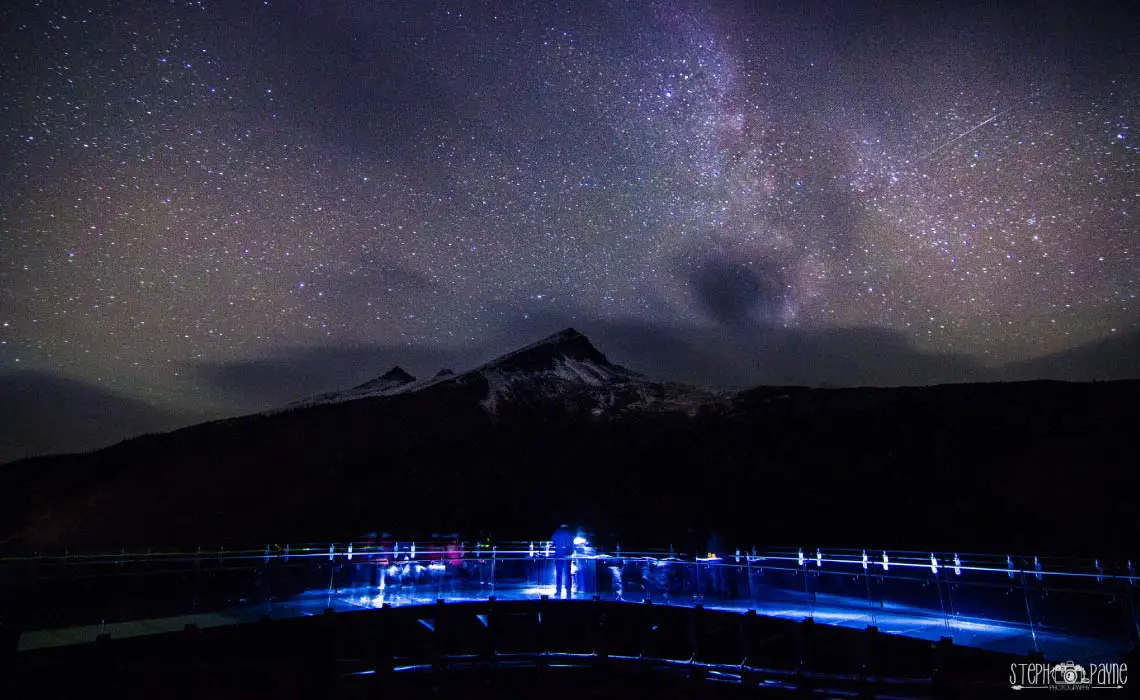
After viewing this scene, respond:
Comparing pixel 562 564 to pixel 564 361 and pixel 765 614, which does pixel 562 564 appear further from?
pixel 564 361

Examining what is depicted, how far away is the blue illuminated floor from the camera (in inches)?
404

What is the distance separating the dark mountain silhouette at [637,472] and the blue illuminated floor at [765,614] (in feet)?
126

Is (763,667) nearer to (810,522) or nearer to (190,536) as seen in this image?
(810,522)

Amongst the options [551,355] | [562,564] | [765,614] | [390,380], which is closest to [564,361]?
[551,355]

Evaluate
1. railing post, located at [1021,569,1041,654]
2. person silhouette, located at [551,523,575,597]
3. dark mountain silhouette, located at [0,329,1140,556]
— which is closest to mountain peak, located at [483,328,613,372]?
dark mountain silhouette, located at [0,329,1140,556]

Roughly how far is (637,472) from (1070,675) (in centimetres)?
6899

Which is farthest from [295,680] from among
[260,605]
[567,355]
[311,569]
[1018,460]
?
[567,355]

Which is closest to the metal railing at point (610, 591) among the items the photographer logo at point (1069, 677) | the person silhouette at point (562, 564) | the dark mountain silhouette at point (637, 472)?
the person silhouette at point (562, 564)

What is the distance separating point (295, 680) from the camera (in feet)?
41.4

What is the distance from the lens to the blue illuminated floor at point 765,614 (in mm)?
10266

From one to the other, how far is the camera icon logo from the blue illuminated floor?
0.62 meters

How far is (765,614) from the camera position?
1434cm

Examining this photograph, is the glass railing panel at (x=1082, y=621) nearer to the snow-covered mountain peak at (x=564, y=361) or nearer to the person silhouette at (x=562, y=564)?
the person silhouette at (x=562, y=564)

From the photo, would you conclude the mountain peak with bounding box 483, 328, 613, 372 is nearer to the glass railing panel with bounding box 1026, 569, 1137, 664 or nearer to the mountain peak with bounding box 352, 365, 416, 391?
the mountain peak with bounding box 352, 365, 416, 391
